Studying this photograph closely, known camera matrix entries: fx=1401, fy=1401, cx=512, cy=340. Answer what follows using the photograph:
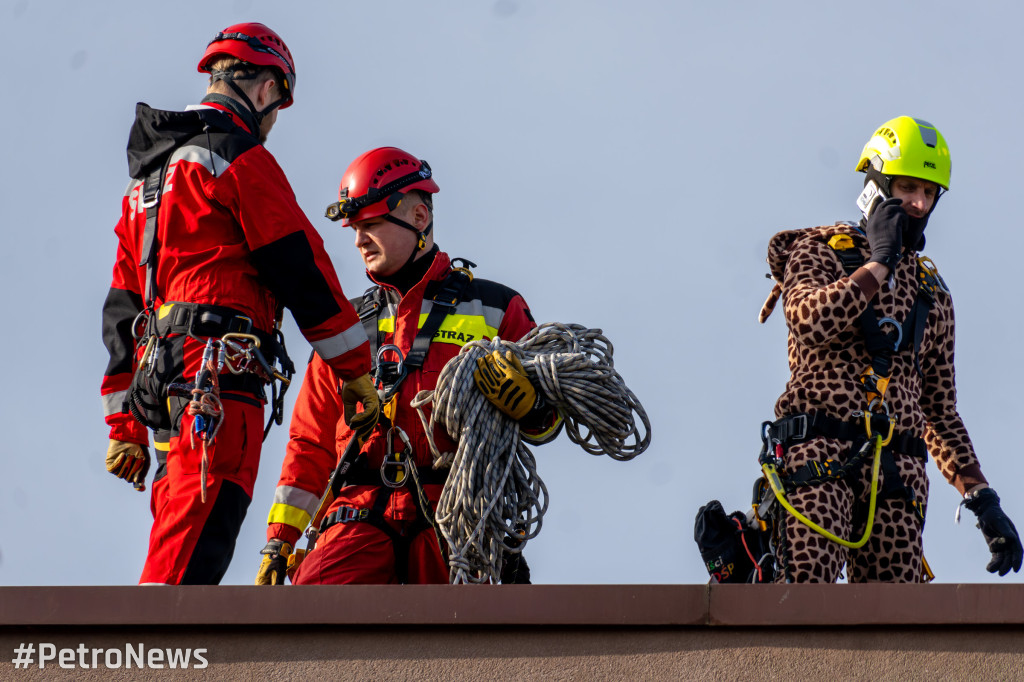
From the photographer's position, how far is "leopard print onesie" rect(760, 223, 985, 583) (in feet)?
17.0

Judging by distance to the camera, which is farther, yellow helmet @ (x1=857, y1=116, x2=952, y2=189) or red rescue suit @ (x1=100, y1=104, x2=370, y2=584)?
yellow helmet @ (x1=857, y1=116, x2=952, y2=189)

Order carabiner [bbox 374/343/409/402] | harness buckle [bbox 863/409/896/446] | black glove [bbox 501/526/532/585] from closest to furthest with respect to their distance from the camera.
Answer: harness buckle [bbox 863/409/896/446], black glove [bbox 501/526/532/585], carabiner [bbox 374/343/409/402]

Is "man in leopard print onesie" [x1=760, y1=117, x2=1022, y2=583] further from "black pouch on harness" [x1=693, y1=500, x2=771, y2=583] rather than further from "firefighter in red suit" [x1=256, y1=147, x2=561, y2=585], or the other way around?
"firefighter in red suit" [x1=256, y1=147, x2=561, y2=585]

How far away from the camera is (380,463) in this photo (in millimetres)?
5488

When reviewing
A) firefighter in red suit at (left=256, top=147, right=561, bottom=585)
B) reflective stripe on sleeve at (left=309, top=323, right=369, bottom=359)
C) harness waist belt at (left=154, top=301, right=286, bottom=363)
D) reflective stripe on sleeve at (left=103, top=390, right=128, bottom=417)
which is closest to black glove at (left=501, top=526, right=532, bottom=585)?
firefighter in red suit at (left=256, top=147, right=561, bottom=585)

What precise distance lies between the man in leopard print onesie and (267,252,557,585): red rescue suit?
3.46ft

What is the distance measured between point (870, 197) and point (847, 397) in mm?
950

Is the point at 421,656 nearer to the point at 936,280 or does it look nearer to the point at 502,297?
the point at 502,297

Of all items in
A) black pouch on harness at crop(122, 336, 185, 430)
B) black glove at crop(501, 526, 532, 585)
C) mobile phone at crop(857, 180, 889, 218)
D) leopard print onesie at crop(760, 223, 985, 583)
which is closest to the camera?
black pouch on harness at crop(122, 336, 185, 430)

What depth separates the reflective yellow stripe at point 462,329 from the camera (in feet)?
18.5

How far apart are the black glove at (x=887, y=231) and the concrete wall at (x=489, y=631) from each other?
5.79 ft

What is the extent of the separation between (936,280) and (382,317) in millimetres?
2292

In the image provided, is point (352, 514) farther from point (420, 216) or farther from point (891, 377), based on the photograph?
point (891, 377)

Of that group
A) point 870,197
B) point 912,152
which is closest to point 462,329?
point 870,197
